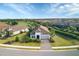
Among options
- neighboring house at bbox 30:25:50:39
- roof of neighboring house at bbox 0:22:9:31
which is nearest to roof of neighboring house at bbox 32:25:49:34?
neighboring house at bbox 30:25:50:39

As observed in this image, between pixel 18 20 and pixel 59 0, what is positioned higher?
pixel 59 0

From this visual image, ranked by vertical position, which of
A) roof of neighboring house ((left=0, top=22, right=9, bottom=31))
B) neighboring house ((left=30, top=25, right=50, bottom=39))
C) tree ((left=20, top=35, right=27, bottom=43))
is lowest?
tree ((left=20, top=35, right=27, bottom=43))

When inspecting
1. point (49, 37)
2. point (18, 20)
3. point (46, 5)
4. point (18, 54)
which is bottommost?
point (18, 54)

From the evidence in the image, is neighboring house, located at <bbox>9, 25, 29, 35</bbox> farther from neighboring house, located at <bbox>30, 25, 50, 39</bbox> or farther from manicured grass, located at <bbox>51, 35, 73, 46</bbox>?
manicured grass, located at <bbox>51, 35, 73, 46</bbox>

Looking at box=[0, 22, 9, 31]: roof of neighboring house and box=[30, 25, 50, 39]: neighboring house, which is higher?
box=[0, 22, 9, 31]: roof of neighboring house

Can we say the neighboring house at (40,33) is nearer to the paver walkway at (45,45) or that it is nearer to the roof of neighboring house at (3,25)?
the paver walkway at (45,45)

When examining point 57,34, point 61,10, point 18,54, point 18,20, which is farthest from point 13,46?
point 61,10

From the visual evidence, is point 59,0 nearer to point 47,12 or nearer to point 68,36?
point 47,12

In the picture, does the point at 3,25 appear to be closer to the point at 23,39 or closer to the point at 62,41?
the point at 23,39
